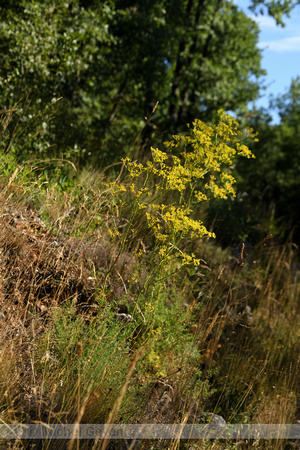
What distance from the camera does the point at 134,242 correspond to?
4094 mm

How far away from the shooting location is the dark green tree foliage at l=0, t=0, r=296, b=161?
507cm

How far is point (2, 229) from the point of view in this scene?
305cm

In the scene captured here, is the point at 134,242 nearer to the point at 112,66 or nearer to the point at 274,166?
the point at 112,66

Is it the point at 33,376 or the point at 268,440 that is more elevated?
the point at 33,376

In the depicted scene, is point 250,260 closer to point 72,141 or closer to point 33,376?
point 72,141

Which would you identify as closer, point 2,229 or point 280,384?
point 2,229

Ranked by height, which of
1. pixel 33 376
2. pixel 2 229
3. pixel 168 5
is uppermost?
pixel 168 5

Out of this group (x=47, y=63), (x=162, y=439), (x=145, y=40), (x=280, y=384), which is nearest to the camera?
(x=162, y=439)

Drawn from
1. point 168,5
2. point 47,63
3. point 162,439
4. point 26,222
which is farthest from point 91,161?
point 168,5

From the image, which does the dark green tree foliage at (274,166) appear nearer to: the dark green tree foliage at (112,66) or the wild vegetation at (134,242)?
the wild vegetation at (134,242)

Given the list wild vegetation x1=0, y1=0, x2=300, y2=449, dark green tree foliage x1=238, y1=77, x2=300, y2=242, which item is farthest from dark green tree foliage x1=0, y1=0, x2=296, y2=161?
dark green tree foliage x1=238, y1=77, x2=300, y2=242

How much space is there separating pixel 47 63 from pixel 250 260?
3.91 meters

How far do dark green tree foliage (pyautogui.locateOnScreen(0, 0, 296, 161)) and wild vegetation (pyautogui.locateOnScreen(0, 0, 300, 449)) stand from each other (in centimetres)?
4

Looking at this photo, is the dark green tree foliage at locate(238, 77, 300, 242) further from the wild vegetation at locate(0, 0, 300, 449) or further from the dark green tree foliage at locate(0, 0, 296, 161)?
the dark green tree foliage at locate(0, 0, 296, 161)
